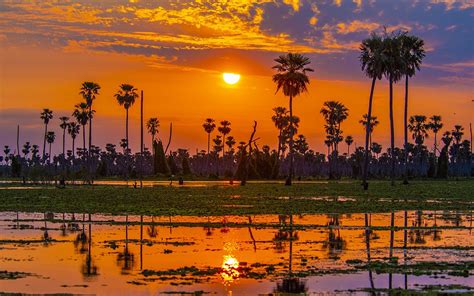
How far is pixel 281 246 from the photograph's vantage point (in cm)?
2920

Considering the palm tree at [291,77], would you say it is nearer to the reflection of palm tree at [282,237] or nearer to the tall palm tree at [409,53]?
the tall palm tree at [409,53]

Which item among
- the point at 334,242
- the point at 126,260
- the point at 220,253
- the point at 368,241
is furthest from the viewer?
the point at 368,241

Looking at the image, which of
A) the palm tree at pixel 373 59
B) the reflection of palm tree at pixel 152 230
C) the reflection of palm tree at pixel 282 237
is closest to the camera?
the reflection of palm tree at pixel 282 237

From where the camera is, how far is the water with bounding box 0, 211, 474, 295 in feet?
67.3

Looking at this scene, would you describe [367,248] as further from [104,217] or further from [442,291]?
[104,217]

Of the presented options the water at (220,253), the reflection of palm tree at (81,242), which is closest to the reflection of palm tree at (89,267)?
the water at (220,253)

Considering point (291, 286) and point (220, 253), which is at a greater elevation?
point (220, 253)

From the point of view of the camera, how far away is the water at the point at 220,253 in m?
20.5

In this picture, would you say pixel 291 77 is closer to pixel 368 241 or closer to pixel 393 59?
pixel 393 59

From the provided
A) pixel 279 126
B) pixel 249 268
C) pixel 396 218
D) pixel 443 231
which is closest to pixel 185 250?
pixel 249 268

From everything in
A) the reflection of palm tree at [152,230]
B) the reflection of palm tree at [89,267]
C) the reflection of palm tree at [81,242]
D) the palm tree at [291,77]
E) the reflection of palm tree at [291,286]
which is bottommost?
the reflection of palm tree at [291,286]

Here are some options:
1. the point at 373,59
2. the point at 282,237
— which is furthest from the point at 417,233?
the point at 373,59

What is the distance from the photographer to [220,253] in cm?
2702

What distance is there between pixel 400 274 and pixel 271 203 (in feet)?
116
